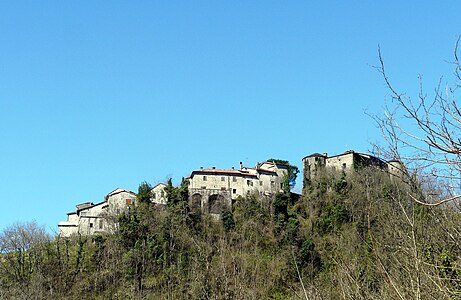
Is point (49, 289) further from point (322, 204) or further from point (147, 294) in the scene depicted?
point (322, 204)

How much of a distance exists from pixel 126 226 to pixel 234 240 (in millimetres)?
8251

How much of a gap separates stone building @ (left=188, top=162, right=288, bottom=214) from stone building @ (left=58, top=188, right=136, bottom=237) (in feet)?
19.2

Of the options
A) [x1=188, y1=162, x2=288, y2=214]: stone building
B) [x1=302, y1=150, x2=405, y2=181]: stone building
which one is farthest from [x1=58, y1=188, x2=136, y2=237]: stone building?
[x1=302, y1=150, x2=405, y2=181]: stone building

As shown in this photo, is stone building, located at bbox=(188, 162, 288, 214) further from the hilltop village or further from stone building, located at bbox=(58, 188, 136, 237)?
stone building, located at bbox=(58, 188, 136, 237)

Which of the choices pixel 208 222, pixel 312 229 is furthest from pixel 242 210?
pixel 312 229

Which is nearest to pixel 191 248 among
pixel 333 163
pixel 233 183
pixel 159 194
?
pixel 159 194

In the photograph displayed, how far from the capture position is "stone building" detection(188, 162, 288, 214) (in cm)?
5494

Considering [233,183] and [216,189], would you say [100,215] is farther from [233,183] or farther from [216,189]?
[233,183]

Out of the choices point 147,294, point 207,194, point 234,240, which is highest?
point 207,194

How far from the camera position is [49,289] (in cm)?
4369

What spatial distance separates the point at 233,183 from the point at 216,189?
7.60ft

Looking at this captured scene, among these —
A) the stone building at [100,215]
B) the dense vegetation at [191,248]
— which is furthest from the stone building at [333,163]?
the stone building at [100,215]

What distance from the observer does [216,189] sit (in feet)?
185

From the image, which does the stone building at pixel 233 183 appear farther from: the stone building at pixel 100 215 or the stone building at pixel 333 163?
the stone building at pixel 100 215
